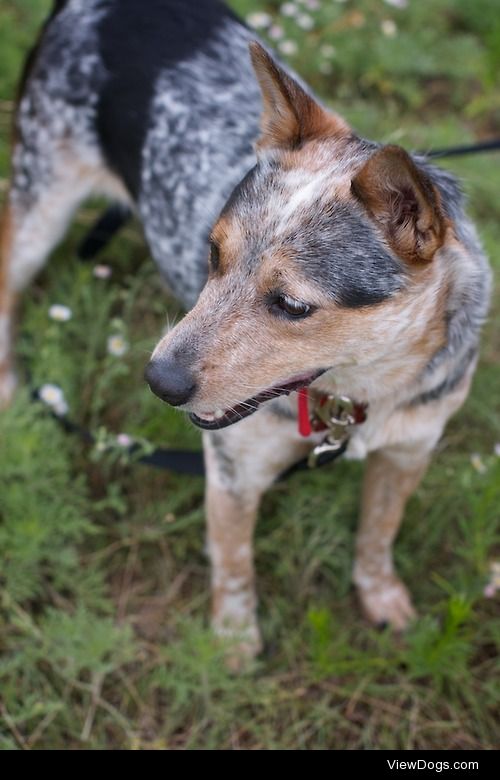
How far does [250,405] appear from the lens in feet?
7.23

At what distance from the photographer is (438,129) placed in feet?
15.3

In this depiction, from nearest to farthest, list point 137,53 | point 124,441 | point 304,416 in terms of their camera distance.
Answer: point 304,416 → point 124,441 → point 137,53

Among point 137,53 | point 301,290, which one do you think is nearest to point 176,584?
point 301,290

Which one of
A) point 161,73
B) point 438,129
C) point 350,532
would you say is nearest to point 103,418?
point 350,532

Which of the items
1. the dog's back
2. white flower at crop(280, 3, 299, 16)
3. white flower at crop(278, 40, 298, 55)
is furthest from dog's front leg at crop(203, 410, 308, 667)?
white flower at crop(280, 3, 299, 16)

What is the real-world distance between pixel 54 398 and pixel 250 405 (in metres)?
1.24

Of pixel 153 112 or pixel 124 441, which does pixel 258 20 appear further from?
pixel 124 441

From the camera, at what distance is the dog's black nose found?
207 centimetres

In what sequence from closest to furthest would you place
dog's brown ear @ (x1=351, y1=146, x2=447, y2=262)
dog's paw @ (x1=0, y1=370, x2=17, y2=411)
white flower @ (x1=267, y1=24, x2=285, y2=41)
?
dog's brown ear @ (x1=351, y1=146, x2=447, y2=262) → dog's paw @ (x1=0, y1=370, x2=17, y2=411) → white flower @ (x1=267, y1=24, x2=285, y2=41)

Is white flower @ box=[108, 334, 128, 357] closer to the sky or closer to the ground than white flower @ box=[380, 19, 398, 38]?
closer to the ground

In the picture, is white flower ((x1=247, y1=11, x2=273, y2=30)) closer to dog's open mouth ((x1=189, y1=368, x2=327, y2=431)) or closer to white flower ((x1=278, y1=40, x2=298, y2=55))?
white flower ((x1=278, y1=40, x2=298, y2=55))

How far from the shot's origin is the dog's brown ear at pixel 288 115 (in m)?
2.22

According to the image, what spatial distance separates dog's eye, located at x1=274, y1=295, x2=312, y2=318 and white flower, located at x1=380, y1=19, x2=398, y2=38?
3.40 m

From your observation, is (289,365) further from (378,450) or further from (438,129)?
(438,129)
